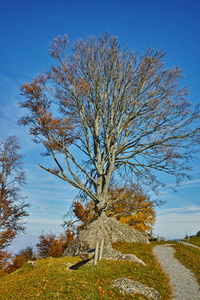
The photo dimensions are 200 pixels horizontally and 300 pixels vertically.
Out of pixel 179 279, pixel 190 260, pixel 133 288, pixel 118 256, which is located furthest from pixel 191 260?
pixel 133 288

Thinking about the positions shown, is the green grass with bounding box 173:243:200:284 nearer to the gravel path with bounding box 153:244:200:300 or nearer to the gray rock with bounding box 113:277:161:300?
the gravel path with bounding box 153:244:200:300

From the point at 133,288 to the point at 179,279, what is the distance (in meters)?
4.10

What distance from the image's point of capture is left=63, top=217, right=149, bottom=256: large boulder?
555 inches

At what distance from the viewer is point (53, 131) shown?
46.6 ft

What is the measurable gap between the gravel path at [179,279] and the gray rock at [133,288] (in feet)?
4.75

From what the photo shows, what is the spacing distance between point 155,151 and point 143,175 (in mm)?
2240

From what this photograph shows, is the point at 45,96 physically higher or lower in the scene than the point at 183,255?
higher

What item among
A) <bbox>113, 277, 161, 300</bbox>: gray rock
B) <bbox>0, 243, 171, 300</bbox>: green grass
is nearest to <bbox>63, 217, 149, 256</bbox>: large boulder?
<bbox>0, 243, 171, 300</bbox>: green grass

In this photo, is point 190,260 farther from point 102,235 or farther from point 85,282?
point 85,282

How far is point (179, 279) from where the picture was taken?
416 inches

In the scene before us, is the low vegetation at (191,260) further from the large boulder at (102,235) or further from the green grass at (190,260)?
the large boulder at (102,235)

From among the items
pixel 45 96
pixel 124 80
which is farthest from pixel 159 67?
pixel 45 96

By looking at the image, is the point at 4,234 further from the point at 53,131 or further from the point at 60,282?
the point at 60,282

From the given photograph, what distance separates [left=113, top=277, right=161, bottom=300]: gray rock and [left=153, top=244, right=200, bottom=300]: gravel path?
57.0 inches
